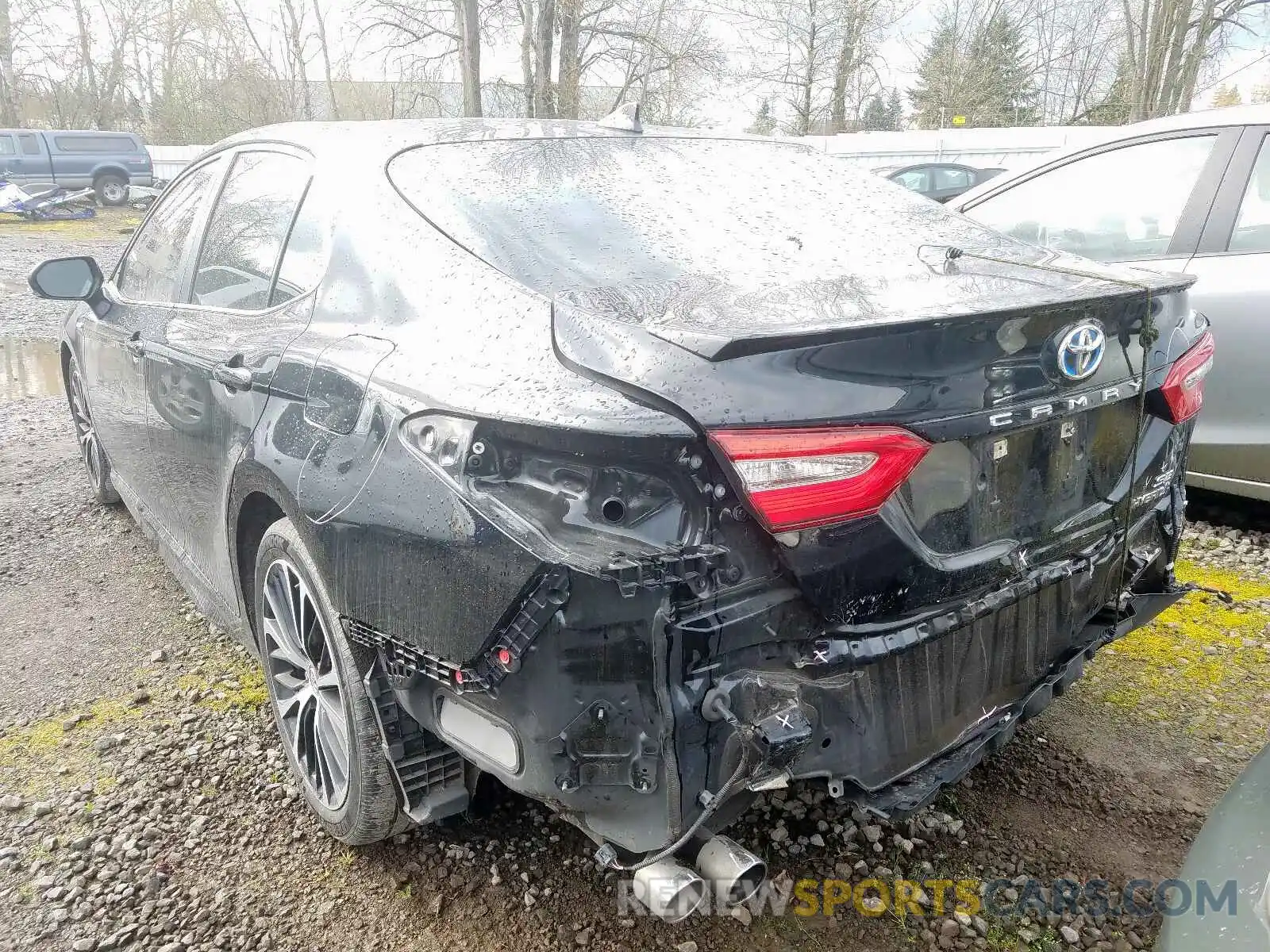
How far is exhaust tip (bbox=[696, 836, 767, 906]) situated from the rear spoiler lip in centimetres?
84

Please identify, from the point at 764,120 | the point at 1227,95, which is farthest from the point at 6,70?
the point at 1227,95

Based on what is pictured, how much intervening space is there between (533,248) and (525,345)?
38 centimetres

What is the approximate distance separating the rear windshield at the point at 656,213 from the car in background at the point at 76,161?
2670cm

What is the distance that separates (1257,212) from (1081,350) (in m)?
2.59

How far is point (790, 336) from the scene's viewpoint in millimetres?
1524

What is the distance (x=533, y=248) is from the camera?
2.00 metres

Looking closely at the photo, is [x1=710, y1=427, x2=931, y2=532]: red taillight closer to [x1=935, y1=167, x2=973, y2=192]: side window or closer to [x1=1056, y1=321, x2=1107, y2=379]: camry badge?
[x1=1056, y1=321, x2=1107, y2=379]: camry badge

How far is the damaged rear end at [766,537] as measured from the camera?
4.99 feet

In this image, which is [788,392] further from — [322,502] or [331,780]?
[331,780]

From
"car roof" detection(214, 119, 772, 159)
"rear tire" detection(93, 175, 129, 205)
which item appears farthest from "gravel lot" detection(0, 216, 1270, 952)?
"rear tire" detection(93, 175, 129, 205)

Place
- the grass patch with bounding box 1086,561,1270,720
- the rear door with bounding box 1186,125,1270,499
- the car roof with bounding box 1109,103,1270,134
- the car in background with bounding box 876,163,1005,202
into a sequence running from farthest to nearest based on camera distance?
the car in background with bounding box 876,163,1005,202 < the car roof with bounding box 1109,103,1270,134 < the rear door with bounding box 1186,125,1270,499 < the grass patch with bounding box 1086,561,1270,720

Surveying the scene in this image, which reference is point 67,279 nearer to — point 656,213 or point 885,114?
point 656,213

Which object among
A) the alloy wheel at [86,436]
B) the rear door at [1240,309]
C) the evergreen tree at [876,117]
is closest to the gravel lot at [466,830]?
the rear door at [1240,309]

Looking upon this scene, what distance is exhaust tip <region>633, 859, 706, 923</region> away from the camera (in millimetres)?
1570
